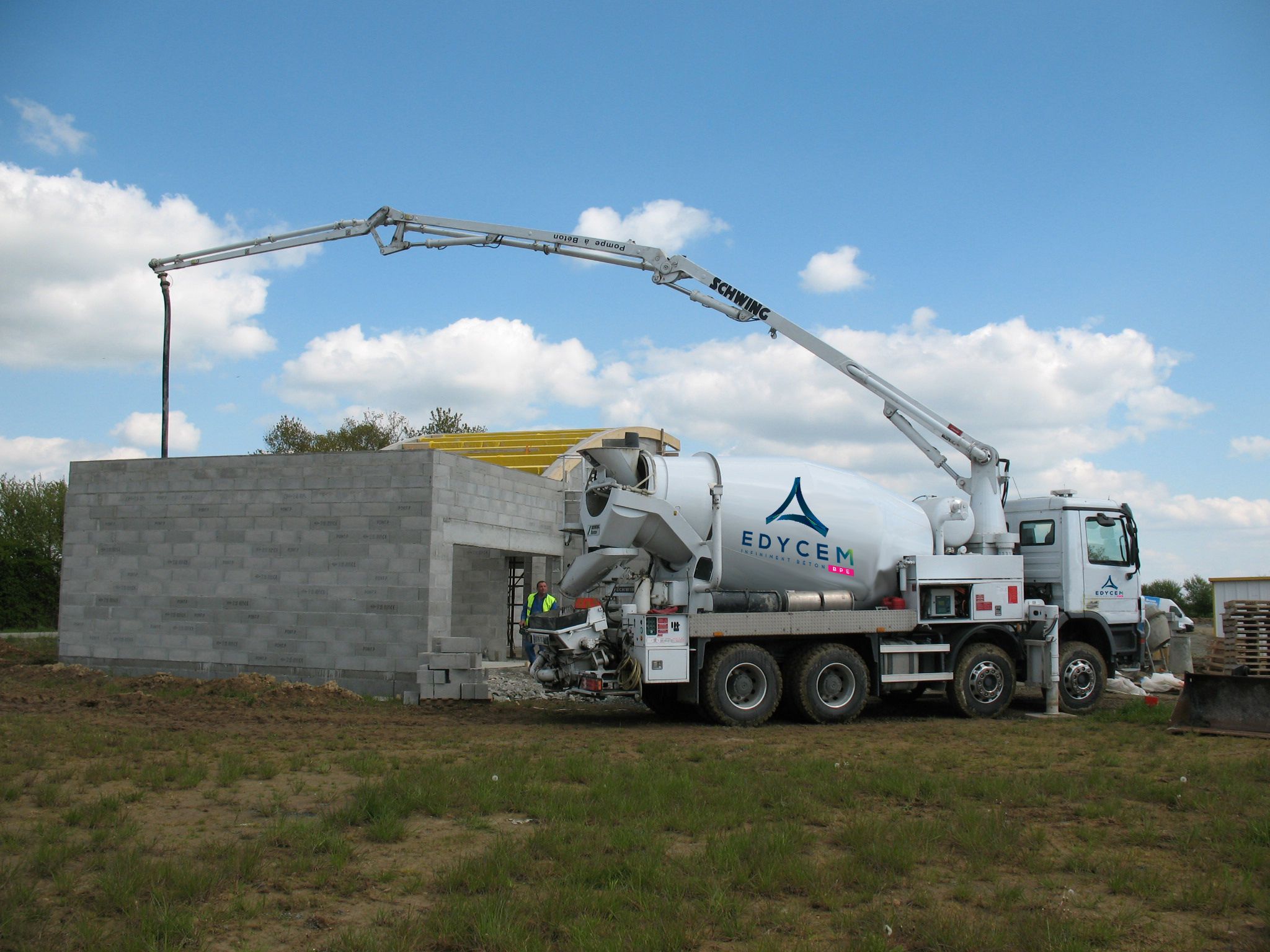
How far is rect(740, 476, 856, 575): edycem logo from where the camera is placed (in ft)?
42.5

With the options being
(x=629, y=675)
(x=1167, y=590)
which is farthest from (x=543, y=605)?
(x=1167, y=590)

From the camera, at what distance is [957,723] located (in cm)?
1345

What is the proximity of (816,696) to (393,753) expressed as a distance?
5464 mm

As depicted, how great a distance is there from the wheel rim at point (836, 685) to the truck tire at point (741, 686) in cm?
66

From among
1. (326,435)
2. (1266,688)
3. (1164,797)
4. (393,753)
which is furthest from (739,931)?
(326,435)

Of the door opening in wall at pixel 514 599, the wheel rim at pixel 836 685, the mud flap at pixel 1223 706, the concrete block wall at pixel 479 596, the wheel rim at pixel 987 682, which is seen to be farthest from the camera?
the door opening in wall at pixel 514 599

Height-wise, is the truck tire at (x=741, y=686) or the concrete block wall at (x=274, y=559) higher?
the concrete block wall at (x=274, y=559)

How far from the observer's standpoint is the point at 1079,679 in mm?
14539

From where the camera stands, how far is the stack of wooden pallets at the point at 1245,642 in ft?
40.4

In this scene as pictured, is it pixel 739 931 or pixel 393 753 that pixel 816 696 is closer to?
pixel 393 753

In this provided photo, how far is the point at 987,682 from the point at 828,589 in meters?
2.76

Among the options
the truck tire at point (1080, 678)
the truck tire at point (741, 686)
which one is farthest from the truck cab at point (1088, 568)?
the truck tire at point (741, 686)

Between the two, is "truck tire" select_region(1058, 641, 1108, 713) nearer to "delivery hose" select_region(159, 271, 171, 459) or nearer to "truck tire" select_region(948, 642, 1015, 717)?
"truck tire" select_region(948, 642, 1015, 717)

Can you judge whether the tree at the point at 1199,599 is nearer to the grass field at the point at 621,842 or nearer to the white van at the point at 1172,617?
the white van at the point at 1172,617
